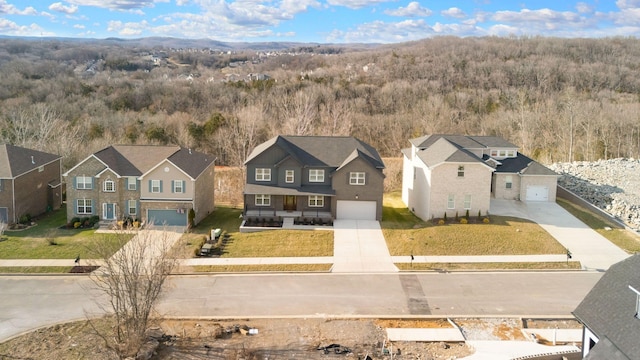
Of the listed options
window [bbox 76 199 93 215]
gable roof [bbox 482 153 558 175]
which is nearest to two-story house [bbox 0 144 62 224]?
window [bbox 76 199 93 215]

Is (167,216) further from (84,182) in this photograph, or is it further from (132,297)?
(132,297)

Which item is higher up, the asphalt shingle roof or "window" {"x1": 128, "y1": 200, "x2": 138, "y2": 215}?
the asphalt shingle roof

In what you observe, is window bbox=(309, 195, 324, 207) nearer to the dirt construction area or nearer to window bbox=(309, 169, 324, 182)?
window bbox=(309, 169, 324, 182)

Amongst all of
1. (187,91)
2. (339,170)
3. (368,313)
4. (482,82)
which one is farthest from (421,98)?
(368,313)

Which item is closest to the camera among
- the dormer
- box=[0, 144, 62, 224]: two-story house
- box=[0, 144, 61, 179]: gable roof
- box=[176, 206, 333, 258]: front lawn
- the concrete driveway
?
the concrete driveway

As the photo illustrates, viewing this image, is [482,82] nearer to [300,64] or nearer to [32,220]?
[300,64]

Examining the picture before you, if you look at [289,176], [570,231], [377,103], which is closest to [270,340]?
[289,176]
